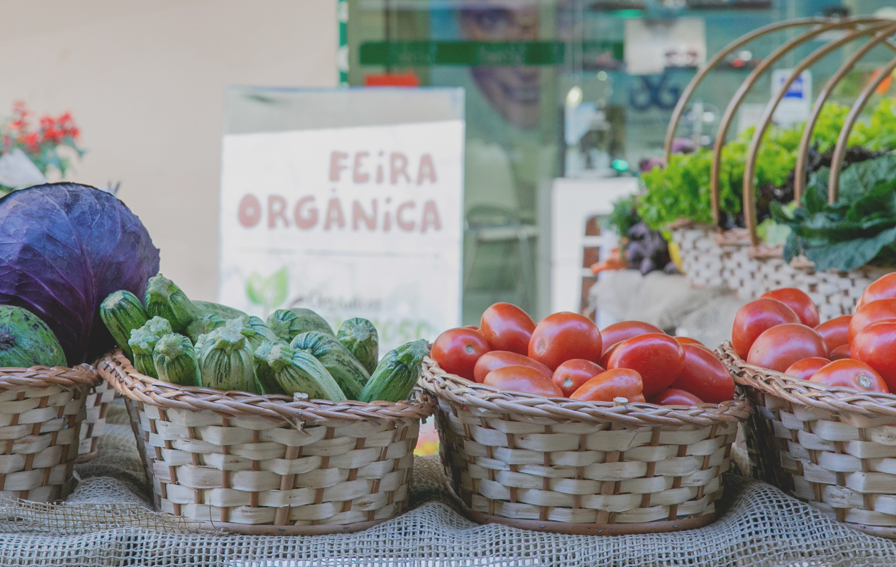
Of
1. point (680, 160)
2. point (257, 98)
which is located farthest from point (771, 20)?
point (257, 98)

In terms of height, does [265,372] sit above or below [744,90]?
below

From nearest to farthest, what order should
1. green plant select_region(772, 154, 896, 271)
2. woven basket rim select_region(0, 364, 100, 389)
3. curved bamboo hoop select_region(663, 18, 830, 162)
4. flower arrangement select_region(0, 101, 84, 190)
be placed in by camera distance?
woven basket rim select_region(0, 364, 100, 389), green plant select_region(772, 154, 896, 271), curved bamboo hoop select_region(663, 18, 830, 162), flower arrangement select_region(0, 101, 84, 190)

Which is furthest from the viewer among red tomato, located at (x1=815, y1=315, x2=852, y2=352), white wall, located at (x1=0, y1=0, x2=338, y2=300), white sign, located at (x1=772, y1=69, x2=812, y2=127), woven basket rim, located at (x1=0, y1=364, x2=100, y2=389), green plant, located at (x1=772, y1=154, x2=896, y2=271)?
white sign, located at (x1=772, y1=69, x2=812, y2=127)

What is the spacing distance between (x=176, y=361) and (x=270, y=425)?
0.46 ft

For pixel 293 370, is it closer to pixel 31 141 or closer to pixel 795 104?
pixel 31 141

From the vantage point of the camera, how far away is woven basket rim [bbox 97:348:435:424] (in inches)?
37.1

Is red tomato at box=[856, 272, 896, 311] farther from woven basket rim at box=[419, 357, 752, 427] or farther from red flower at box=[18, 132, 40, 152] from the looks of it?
red flower at box=[18, 132, 40, 152]

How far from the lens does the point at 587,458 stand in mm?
989

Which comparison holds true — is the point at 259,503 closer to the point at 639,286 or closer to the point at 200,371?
the point at 200,371

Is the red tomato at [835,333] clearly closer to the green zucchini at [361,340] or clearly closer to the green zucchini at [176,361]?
the green zucchini at [361,340]

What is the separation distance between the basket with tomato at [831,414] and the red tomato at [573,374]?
233 millimetres

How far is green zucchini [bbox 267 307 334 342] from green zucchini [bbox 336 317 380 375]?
30mm

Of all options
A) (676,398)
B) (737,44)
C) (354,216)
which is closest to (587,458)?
(676,398)

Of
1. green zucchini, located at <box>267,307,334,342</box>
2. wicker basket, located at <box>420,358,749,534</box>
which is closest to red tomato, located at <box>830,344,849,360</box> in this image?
wicker basket, located at <box>420,358,749,534</box>
